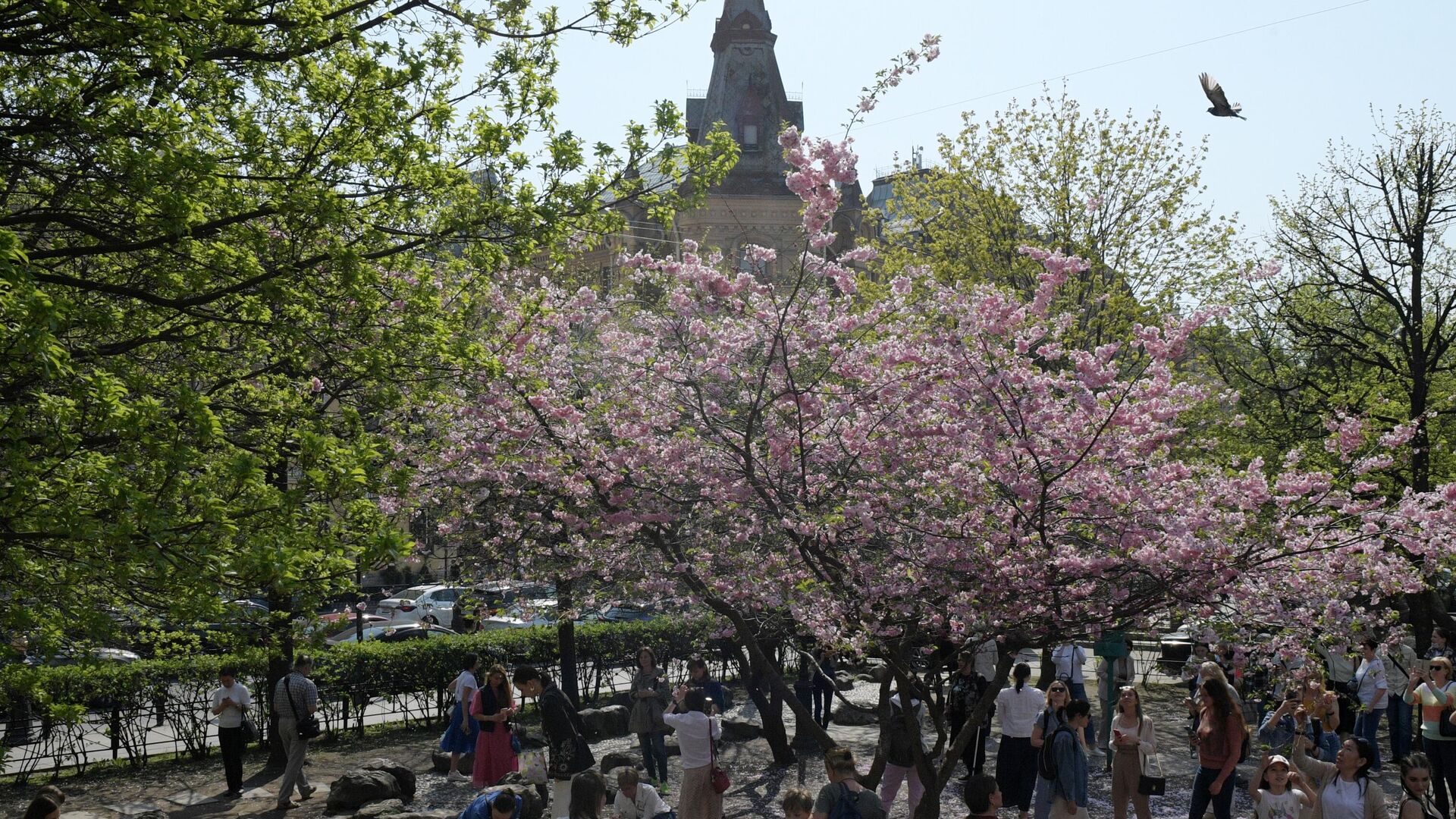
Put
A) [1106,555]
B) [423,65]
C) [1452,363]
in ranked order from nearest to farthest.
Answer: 1. [423,65]
2. [1106,555]
3. [1452,363]

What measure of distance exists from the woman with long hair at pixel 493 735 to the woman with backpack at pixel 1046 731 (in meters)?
5.55

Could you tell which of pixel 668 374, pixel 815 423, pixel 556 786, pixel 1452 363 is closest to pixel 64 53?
pixel 668 374

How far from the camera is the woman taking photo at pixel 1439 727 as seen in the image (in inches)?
510

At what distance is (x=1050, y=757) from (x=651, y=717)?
5299 mm

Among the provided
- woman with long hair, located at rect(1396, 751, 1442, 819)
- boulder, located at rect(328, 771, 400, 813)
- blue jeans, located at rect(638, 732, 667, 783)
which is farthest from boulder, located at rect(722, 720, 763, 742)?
woman with long hair, located at rect(1396, 751, 1442, 819)

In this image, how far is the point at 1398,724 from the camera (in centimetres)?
1620

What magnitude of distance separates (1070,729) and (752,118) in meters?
48.3

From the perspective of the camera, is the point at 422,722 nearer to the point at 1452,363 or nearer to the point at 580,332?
the point at 580,332

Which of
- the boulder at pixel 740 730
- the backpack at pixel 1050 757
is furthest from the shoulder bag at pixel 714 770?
the boulder at pixel 740 730

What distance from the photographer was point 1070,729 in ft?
38.2

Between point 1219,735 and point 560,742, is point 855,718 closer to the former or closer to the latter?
point 560,742

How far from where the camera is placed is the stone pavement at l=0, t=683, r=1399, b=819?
14336 millimetres

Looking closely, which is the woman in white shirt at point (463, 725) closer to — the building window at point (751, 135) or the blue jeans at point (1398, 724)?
the blue jeans at point (1398, 724)

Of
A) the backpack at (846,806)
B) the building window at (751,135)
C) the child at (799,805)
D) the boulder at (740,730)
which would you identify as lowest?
the boulder at (740,730)
